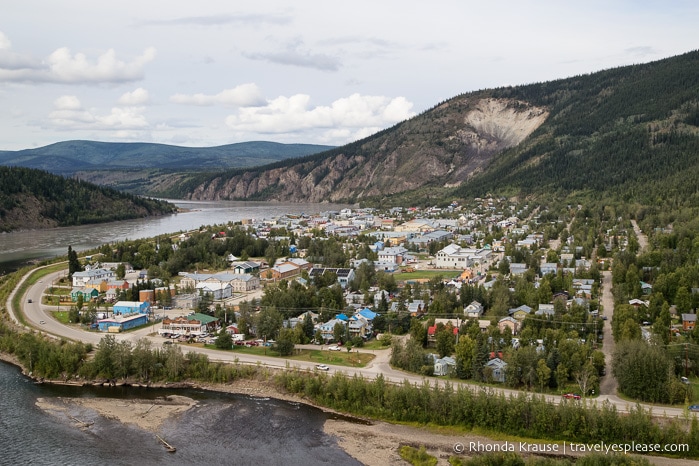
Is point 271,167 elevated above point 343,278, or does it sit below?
above

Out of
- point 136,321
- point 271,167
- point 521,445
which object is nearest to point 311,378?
point 521,445

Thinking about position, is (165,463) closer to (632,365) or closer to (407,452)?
(407,452)

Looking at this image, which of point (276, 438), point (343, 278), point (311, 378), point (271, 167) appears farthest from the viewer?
point (271, 167)

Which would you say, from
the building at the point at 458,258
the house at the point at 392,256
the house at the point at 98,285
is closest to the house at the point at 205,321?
the house at the point at 98,285

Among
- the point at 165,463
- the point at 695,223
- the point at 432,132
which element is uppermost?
the point at 432,132

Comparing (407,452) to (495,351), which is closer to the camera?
(407,452)

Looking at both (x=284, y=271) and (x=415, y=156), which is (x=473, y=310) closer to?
(x=284, y=271)

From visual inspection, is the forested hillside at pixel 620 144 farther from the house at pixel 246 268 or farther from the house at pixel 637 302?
the house at pixel 246 268
